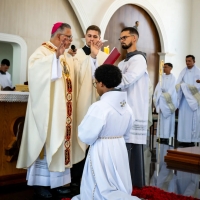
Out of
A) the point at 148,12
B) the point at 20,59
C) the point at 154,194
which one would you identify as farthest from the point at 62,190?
the point at 148,12

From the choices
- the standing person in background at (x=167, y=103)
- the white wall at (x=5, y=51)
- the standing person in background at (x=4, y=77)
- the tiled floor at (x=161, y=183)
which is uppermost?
the white wall at (x=5, y=51)

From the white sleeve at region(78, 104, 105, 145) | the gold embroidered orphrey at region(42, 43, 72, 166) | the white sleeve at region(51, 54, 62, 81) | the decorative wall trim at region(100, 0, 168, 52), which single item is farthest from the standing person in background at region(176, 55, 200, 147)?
the white sleeve at region(78, 104, 105, 145)

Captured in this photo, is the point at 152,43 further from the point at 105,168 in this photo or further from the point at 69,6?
the point at 105,168

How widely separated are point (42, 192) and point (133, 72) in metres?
1.62

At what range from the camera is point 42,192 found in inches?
149

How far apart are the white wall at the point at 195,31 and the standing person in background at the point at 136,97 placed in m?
9.89

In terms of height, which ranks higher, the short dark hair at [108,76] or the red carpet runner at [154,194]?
the short dark hair at [108,76]

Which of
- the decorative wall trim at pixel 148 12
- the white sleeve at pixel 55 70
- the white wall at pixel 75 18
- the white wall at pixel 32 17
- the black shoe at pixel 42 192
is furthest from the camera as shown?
the decorative wall trim at pixel 148 12

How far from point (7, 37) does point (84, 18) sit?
2196mm

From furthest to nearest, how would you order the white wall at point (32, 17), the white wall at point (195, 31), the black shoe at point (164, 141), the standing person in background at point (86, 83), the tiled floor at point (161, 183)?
1. the white wall at point (195, 31)
2. the black shoe at point (164, 141)
3. the white wall at point (32, 17)
4. the standing person in background at point (86, 83)
5. the tiled floor at point (161, 183)

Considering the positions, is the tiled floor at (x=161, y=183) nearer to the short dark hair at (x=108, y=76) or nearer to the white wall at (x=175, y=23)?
the short dark hair at (x=108, y=76)

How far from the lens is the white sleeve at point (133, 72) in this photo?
12.6 ft

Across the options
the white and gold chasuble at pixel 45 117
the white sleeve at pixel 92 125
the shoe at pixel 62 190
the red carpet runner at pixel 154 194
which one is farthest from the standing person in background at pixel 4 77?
the white sleeve at pixel 92 125

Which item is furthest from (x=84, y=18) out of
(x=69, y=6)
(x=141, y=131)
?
(x=141, y=131)
